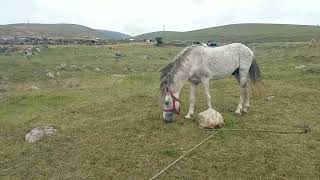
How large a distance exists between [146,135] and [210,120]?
2.22 metres

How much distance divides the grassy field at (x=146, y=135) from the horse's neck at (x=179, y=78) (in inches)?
47.1

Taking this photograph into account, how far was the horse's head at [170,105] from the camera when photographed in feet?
48.7

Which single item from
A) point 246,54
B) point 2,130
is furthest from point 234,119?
point 2,130

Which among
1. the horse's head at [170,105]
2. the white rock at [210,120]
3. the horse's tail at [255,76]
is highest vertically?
the horse's tail at [255,76]

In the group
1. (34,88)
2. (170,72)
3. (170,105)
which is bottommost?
(34,88)

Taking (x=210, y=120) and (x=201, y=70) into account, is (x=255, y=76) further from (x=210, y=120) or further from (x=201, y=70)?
(x=210, y=120)

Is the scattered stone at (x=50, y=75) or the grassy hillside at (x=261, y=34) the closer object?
the scattered stone at (x=50, y=75)

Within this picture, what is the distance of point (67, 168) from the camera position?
487 inches

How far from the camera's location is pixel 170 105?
14938mm

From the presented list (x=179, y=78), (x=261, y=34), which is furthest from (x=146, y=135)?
(x=261, y=34)

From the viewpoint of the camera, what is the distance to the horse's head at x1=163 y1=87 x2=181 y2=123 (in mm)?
14844

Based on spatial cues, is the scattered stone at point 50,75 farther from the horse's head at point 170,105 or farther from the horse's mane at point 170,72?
the horse's head at point 170,105

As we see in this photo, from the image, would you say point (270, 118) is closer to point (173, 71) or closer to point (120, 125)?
point (173, 71)

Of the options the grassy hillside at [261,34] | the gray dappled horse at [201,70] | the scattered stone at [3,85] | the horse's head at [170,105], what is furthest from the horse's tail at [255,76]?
the grassy hillside at [261,34]
